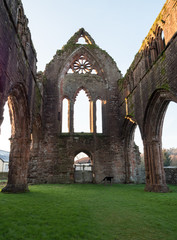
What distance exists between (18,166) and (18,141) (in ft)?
3.59

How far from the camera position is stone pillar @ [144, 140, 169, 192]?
882 cm

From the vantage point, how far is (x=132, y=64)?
37.7 ft

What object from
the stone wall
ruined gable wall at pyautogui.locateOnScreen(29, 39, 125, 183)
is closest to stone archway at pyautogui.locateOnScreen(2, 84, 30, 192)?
ruined gable wall at pyautogui.locateOnScreen(29, 39, 125, 183)

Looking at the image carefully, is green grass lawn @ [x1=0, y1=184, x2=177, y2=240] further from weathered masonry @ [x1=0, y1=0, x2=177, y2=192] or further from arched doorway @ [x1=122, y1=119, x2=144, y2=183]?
arched doorway @ [x1=122, y1=119, x2=144, y2=183]

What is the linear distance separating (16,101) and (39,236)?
20.0ft

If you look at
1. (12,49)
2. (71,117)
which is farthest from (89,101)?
(12,49)

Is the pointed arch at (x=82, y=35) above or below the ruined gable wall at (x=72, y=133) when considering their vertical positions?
above

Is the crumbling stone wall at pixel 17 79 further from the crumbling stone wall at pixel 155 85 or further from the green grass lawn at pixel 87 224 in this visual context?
the crumbling stone wall at pixel 155 85

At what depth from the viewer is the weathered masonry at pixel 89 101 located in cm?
723

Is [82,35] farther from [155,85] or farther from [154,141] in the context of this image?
[154,141]

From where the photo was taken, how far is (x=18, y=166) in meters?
8.11

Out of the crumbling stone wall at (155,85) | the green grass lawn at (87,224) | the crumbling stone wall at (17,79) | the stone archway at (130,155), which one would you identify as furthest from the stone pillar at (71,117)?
the green grass lawn at (87,224)

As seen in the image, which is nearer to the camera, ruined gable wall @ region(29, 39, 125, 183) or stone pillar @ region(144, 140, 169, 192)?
stone pillar @ region(144, 140, 169, 192)

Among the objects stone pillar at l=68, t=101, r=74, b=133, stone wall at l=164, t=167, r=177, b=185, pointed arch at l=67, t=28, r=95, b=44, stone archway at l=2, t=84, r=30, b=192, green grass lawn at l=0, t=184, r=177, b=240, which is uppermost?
pointed arch at l=67, t=28, r=95, b=44
